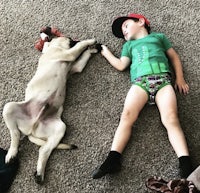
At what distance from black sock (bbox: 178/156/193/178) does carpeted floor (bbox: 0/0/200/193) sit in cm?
5

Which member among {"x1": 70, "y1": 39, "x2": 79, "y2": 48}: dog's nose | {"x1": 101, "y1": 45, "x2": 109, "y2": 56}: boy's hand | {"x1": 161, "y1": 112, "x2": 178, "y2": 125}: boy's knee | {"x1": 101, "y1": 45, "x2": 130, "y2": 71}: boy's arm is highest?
A: {"x1": 70, "y1": 39, "x2": 79, "y2": 48}: dog's nose

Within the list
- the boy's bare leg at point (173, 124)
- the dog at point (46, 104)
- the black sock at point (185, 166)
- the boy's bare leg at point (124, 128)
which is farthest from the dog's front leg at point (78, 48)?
the black sock at point (185, 166)

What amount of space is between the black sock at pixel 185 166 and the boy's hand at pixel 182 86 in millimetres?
374

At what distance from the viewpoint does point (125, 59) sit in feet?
5.92

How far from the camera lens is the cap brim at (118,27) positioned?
1.91m

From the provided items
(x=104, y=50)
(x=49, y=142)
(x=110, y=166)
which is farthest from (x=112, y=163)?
(x=104, y=50)

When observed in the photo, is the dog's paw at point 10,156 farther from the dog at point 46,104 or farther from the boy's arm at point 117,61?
the boy's arm at point 117,61

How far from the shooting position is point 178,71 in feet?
5.78

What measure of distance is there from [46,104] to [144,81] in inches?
17.2

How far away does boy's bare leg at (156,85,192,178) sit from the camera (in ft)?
4.74

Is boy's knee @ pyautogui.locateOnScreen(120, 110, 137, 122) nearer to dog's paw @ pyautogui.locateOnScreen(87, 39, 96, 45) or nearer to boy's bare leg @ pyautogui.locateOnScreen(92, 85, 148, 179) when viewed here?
boy's bare leg @ pyautogui.locateOnScreen(92, 85, 148, 179)

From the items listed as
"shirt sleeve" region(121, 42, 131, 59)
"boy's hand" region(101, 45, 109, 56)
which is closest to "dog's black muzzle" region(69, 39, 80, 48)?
"boy's hand" region(101, 45, 109, 56)

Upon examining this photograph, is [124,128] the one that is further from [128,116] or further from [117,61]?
[117,61]

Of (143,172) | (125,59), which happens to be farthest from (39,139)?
(125,59)
